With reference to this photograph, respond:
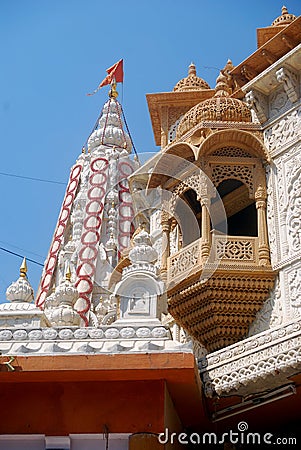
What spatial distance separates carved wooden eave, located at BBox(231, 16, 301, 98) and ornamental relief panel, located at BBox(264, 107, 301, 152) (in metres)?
1.40

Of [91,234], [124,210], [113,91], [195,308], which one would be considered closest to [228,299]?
[195,308]

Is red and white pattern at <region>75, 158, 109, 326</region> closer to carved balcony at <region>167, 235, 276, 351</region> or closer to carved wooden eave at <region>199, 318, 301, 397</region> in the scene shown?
carved balcony at <region>167, 235, 276, 351</region>

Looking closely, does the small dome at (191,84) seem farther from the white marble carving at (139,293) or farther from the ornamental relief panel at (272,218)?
the white marble carving at (139,293)

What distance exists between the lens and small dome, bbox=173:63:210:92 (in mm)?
15242

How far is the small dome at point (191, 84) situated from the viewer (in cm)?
1524

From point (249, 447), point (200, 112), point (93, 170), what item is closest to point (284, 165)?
point (200, 112)

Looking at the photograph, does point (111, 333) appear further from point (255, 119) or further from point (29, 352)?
point (255, 119)

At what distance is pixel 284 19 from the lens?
14148mm

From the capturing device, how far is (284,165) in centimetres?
1136

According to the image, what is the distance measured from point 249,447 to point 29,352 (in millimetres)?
3542

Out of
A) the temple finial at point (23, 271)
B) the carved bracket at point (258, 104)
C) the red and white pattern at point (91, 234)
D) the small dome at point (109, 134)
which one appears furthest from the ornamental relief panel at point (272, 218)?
the small dome at point (109, 134)

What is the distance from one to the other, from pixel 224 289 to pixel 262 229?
1265 millimetres

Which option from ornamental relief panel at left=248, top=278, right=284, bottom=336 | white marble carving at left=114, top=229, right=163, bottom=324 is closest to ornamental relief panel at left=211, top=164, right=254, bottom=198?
ornamental relief panel at left=248, top=278, right=284, bottom=336

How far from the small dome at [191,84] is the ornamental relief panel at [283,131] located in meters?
3.76
